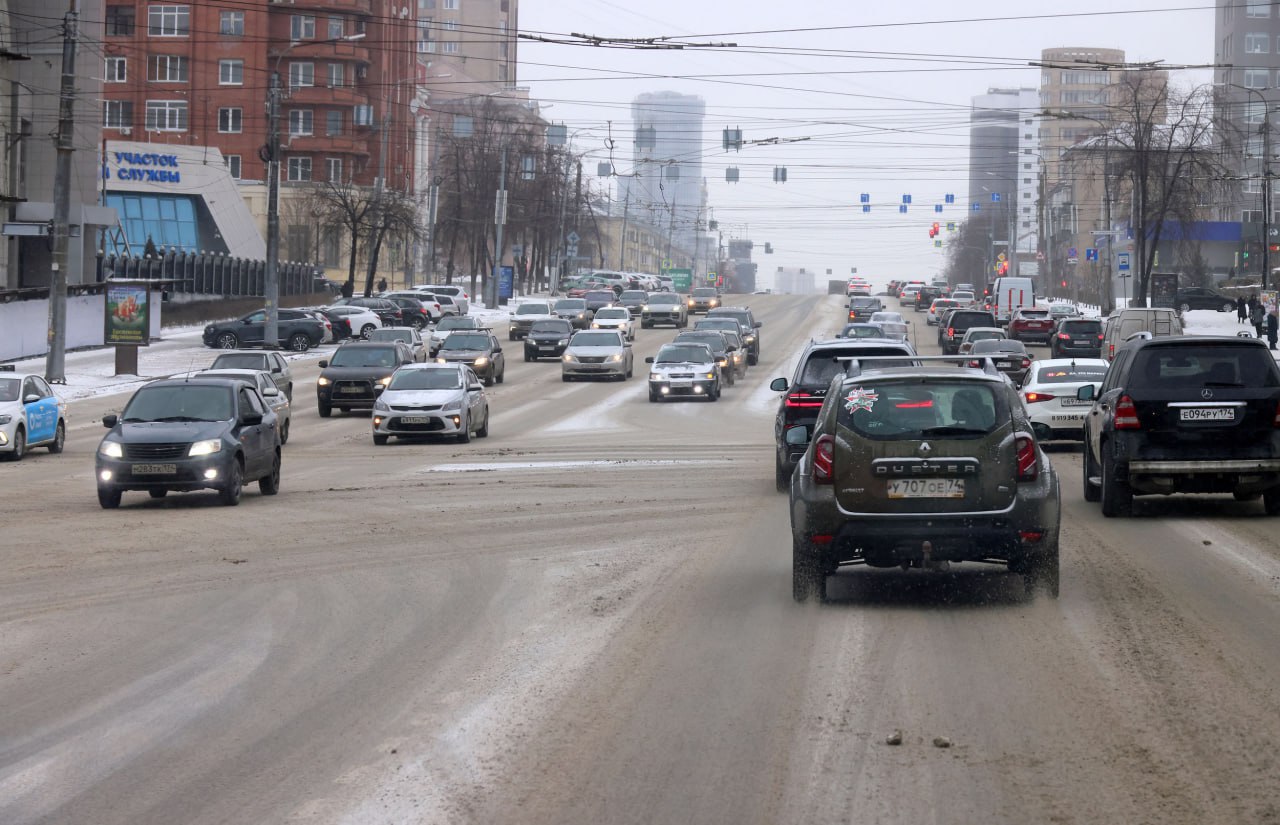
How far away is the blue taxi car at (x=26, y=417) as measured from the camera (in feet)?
90.0

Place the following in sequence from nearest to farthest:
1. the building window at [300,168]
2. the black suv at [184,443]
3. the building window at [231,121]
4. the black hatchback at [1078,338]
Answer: the black suv at [184,443] < the black hatchback at [1078,338] < the building window at [231,121] < the building window at [300,168]

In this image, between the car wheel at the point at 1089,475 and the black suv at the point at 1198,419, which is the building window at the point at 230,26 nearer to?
the car wheel at the point at 1089,475

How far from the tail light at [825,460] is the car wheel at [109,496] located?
35.2 ft

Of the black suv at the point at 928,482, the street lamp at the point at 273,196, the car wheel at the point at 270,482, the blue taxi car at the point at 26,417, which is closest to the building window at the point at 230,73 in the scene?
the street lamp at the point at 273,196

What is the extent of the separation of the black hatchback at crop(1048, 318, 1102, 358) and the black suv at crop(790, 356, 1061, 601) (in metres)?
46.0

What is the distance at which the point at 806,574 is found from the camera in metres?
11.5

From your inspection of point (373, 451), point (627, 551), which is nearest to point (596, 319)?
point (373, 451)

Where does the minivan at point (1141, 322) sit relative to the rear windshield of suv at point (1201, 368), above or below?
above

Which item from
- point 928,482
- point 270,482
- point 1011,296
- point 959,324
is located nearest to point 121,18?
point 1011,296

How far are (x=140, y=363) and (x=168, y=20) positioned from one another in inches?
2393

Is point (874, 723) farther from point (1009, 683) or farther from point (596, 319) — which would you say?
point (596, 319)

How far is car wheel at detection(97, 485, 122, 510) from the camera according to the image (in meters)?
19.4

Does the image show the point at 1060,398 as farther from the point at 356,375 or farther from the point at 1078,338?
the point at 1078,338

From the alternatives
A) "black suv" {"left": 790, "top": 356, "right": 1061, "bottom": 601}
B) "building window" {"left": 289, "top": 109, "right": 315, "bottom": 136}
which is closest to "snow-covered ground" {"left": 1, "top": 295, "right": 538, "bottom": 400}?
"black suv" {"left": 790, "top": 356, "right": 1061, "bottom": 601}
